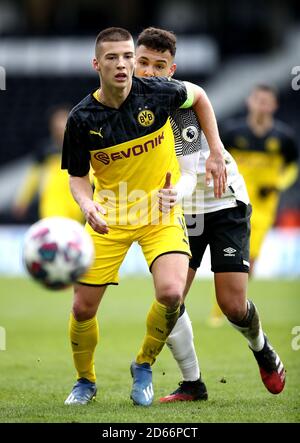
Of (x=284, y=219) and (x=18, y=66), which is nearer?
(x=284, y=219)

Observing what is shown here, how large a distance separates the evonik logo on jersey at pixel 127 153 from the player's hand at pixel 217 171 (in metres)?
0.39

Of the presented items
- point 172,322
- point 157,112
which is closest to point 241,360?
point 172,322

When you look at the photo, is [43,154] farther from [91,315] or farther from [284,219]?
[91,315]

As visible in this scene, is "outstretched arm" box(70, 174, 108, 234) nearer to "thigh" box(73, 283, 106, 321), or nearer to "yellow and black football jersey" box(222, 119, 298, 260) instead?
"thigh" box(73, 283, 106, 321)

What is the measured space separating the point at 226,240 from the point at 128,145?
1.01m

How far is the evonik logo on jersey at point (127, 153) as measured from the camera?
5734mm

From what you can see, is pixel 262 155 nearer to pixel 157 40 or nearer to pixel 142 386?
pixel 157 40

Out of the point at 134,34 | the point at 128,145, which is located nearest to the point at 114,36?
the point at 128,145

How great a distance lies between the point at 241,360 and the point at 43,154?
24.5ft

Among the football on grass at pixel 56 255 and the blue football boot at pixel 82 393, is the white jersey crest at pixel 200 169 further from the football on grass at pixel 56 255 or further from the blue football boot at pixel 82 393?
the blue football boot at pixel 82 393

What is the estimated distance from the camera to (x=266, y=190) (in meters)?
10.9

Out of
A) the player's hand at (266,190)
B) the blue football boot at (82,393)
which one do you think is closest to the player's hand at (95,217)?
the blue football boot at (82,393)

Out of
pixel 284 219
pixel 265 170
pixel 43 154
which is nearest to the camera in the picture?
pixel 265 170

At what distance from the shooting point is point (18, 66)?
24516 mm
